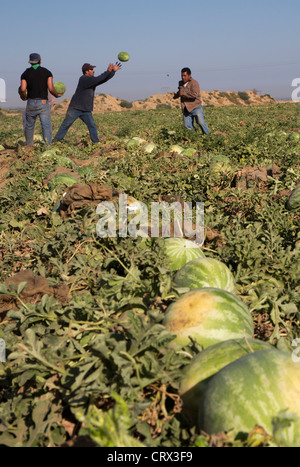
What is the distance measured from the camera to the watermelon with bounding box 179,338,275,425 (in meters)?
1.81

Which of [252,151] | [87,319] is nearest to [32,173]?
[252,151]

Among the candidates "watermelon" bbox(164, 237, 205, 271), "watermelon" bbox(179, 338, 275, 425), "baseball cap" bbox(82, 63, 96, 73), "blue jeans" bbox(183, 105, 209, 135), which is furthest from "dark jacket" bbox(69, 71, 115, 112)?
"watermelon" bbox(179, 338, 275, 425)

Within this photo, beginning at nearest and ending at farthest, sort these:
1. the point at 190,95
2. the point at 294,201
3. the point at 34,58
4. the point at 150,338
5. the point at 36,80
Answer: the point at 150,338 → the point at 294,201 → the point at 34,58 → the point at 36,80 → the point at 190,95

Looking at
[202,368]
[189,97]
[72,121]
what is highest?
[189,97]

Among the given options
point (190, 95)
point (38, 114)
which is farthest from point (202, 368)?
point (190, 95)

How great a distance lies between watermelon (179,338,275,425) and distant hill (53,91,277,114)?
55.8 meters

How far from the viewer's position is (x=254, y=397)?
5.10ft

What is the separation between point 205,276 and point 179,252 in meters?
0.54

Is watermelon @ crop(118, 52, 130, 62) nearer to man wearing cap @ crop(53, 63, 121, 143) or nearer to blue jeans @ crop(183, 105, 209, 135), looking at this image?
man wearing cap @ crop(53, 63, 121, 143)

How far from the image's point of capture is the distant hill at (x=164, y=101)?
193ft

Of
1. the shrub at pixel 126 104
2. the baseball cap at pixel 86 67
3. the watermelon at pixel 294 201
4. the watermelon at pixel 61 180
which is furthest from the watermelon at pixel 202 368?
the shrub at pixel 126 104

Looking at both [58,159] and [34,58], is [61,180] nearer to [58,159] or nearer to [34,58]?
[58,159]

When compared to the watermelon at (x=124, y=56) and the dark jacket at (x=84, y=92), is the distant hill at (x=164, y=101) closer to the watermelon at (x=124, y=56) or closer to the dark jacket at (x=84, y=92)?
the watermelon at (x=124, y=56)

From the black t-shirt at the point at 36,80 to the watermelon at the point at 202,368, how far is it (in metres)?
8.79
